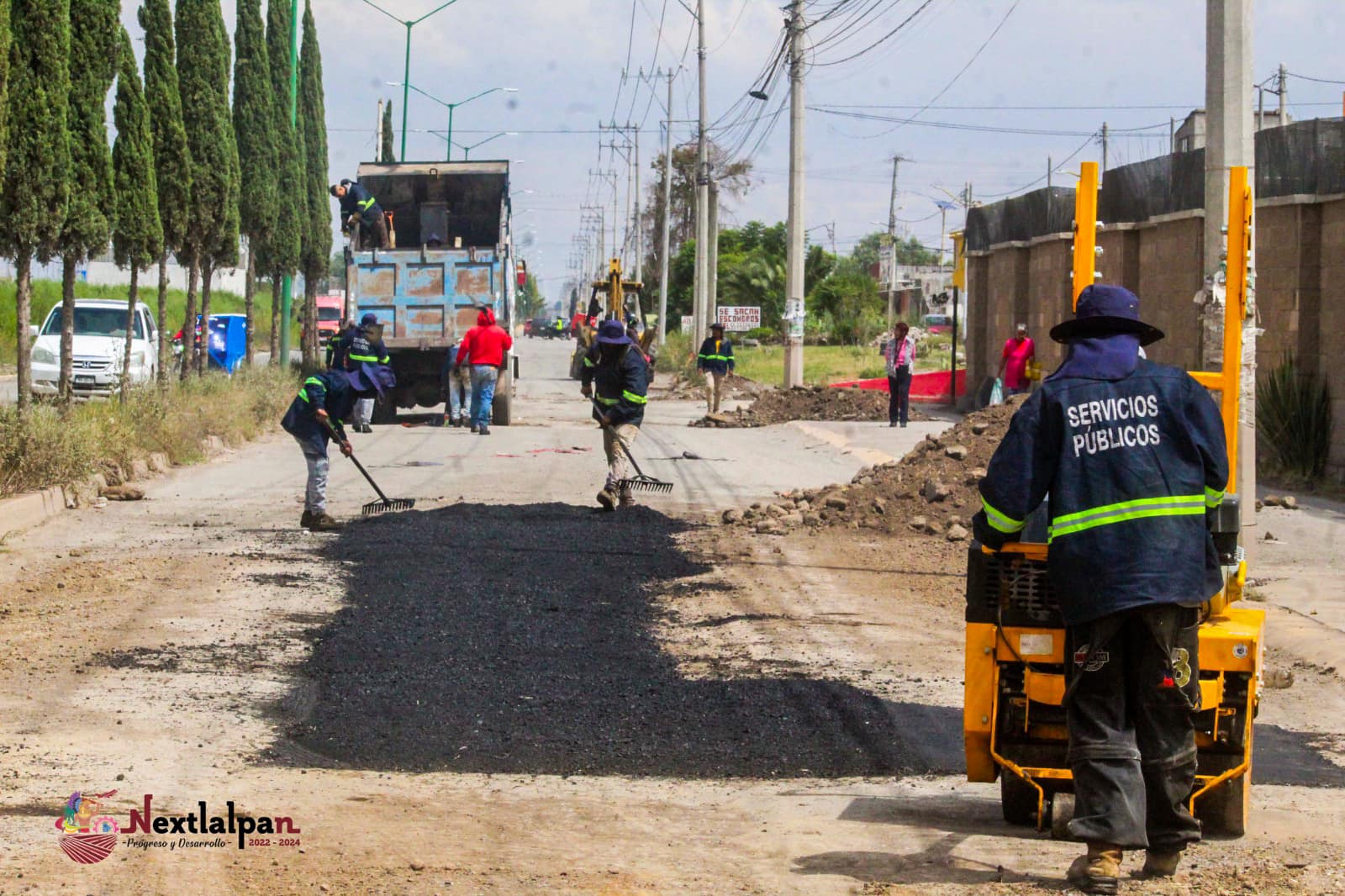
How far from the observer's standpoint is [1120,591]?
4398 millimetres

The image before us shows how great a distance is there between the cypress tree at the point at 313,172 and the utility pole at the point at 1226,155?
27584 mm

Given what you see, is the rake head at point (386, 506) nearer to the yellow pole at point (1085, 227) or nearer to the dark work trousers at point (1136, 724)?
the yellow pole at point (1085, 227)

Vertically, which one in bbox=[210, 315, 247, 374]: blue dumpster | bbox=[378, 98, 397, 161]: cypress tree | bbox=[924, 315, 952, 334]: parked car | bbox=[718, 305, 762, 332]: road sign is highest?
bbox=[378, 98, 397, 161]: cypress tree

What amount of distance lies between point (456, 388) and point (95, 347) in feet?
20.2

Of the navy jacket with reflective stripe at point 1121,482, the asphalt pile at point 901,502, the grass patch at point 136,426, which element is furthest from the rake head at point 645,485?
the navy jacket with reflective stripe at point 1121,482

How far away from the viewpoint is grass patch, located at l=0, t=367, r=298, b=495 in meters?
13.6

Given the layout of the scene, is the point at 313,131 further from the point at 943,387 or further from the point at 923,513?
the point at 923,513

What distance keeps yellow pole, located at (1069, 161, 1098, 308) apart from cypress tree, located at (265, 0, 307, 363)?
81.5 ft

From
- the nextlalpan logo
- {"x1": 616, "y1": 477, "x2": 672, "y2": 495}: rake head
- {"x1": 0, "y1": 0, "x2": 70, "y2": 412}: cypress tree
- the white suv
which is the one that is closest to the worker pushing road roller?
the nextlalpan logo

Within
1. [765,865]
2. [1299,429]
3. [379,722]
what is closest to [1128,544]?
[765,865]

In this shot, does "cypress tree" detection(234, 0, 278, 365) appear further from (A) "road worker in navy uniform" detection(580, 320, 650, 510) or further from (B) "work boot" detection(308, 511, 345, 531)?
(B) "work boot" detection(308, 511, 345, 531)

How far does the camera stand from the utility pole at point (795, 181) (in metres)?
28.3

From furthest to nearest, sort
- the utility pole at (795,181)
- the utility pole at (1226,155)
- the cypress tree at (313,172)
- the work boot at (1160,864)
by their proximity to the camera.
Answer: the cypress tree at (313,172)
the utility pole at (795,181)
the utility pole at (1226,155)
the work boot at (1160,864)

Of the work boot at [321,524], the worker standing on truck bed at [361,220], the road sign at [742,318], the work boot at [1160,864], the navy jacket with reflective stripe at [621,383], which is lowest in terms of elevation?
the work boot at [1160,864]
